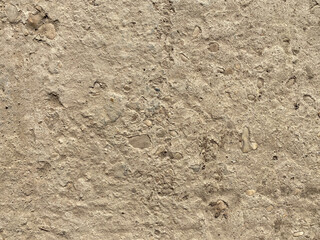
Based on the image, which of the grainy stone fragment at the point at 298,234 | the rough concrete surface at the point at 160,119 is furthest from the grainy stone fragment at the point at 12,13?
the grainy stone fragment at the point at 298,234

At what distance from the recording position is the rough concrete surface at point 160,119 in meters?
1.45

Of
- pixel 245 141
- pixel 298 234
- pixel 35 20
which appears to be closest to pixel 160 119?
pixel 245 141

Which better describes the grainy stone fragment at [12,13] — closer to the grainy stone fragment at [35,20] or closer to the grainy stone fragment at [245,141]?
the grainy stone fragment at [35,20]

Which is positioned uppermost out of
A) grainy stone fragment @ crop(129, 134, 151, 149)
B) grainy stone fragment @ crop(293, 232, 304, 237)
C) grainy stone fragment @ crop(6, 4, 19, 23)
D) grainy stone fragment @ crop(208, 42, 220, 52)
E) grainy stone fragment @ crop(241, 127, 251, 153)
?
grainy stone fragment @ crop(208, 42, 220, 52)

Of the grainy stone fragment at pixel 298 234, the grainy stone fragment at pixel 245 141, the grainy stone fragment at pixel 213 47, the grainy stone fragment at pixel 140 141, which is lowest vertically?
the grainy stone fragment at pixel 298 234

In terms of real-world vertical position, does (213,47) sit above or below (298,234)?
above

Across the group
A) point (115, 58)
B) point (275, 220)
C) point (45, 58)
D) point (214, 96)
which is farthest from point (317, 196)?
point (45, 58)

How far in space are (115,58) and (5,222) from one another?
0.75 metres

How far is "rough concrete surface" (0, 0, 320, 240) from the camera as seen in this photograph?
57.0 inches

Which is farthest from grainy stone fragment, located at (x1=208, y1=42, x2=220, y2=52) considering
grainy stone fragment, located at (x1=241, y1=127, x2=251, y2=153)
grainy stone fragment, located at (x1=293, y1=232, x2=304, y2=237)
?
grainy stone fragment, located at (x1=293, y1=232, x2=304, y2=237)

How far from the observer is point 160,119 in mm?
1479

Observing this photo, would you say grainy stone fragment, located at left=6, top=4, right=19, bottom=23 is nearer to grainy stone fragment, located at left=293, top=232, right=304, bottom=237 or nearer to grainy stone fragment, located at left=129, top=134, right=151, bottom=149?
grainy stone fragment, located at left=129, top=134, right=151, bottom=149

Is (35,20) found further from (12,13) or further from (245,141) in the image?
(245,141)

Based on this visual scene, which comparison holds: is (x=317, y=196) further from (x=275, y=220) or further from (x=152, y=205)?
(x=152, y=205)
